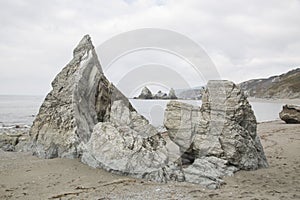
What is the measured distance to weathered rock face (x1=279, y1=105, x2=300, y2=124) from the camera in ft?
95.1

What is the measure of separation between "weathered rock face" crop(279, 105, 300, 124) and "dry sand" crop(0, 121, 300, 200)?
1967 centimetres

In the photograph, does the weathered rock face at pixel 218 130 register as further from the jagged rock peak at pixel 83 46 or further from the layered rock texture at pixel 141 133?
the jagged rock peak at pixel 83 46

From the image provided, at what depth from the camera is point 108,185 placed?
28.3ft

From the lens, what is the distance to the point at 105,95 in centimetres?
1439

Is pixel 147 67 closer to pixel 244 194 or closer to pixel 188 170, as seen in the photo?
pixel 188 170

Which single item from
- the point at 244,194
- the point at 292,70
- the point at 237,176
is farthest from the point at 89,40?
the point at 292,70

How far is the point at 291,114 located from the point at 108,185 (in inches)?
996

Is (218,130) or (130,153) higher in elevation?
(218,130)

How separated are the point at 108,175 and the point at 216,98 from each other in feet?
17.5

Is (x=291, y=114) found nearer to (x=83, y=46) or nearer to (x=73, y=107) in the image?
(x=83, y=46)

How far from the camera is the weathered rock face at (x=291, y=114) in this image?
28984 mm

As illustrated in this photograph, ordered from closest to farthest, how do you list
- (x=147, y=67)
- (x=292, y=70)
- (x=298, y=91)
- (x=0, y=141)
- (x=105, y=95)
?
(x=105, y=95) → (x=147, y=67) → (x=0, y=141) → (x=298, y=91) → (x=292, y=70)

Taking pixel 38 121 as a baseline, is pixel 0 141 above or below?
below

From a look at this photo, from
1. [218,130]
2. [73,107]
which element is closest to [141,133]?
[218,130]
